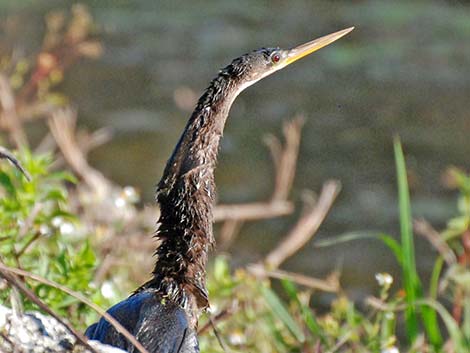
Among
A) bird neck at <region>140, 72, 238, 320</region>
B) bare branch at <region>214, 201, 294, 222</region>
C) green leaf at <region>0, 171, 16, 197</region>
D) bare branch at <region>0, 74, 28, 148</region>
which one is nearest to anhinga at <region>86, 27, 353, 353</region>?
bird neck at <region>140, 72, 238, 320</region>

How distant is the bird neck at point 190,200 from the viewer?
4082 mm

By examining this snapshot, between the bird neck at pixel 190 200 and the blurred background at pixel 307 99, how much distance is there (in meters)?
5.49

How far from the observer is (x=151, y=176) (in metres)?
11.5

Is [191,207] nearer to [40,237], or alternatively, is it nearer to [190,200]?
[190,200]

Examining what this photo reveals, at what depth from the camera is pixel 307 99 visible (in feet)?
41.9

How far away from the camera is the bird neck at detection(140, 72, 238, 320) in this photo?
4.08 m

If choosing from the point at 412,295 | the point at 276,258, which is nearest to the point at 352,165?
the point at 276,258

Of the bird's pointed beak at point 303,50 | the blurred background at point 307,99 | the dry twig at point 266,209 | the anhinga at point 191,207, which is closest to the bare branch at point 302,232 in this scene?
the dry twig at point 266,209

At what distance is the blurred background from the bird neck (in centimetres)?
549

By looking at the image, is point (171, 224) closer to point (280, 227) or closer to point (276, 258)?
point (276, 258)

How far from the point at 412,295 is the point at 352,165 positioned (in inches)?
245

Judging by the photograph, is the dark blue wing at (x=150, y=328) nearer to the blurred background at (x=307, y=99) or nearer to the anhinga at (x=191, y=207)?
the anhinga at (x=191, y=207)

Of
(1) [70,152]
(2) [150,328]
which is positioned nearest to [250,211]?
(1) [70,152]

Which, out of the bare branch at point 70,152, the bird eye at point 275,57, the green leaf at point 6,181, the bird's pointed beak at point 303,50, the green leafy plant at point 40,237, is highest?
the bird eye at point 275,57
